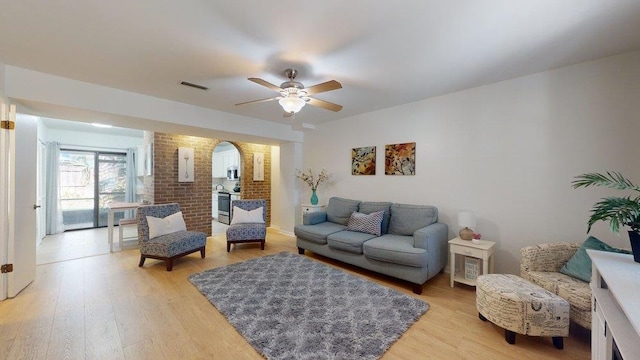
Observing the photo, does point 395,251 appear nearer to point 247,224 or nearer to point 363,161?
point 363,161

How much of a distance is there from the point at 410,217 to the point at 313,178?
95.1 inches

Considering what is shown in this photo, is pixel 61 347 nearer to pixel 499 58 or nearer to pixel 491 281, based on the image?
pixel 491 281

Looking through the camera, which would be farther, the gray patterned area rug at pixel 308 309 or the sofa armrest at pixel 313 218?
the sofa armrest at pixel 313 218

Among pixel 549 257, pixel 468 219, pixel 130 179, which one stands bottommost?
pixel 549 257

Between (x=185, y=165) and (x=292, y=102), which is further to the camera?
(x=185, y=165)

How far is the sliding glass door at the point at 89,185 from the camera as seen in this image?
19.4 feet

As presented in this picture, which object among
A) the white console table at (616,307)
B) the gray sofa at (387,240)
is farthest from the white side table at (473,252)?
the white console table at (616,307)

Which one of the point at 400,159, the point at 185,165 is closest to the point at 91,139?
the point at 185,165

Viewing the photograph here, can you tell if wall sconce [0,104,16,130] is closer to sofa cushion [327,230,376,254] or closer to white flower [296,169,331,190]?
sofa cushion [327,230,376,254]

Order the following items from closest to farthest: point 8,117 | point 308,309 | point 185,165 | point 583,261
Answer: point 583,261
point 308,309
point 8,117
point 185,165

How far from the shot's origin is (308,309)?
2373mm

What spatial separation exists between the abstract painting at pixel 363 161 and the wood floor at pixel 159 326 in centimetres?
185

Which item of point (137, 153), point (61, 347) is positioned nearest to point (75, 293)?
point (61, 347)

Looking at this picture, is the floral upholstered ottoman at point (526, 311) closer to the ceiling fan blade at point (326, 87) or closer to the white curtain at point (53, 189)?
the ceiling fan blade at point (326, 87)
